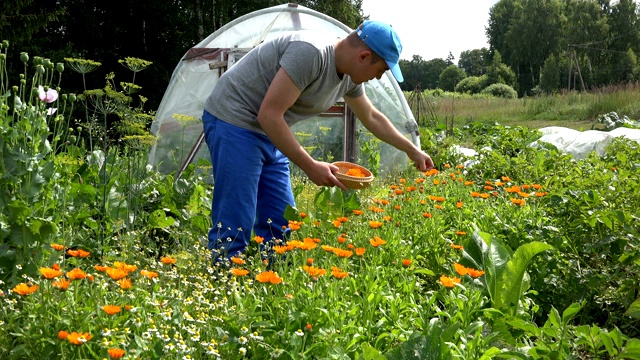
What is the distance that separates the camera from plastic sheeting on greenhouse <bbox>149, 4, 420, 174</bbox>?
7.60 m

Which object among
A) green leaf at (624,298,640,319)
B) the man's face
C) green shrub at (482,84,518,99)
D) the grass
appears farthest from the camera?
green shrub at (482,84,518,99)

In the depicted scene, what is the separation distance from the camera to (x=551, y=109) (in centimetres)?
1997

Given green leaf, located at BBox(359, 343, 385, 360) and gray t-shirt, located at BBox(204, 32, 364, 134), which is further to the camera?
gray t-shirt, located at BBox(204, 32, 364, 134)

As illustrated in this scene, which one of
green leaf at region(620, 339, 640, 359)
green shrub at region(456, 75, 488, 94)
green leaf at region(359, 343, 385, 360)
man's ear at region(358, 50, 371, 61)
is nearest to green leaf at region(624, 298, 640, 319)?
green leaf at region(620, 339, 640, 359)

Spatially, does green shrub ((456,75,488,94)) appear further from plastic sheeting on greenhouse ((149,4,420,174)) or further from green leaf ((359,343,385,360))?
green leaf ((359,343,385,360))

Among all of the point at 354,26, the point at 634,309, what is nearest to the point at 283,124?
the point at 634,309

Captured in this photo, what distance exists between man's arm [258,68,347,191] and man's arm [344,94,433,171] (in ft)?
2.50

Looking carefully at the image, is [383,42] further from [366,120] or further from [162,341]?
[162,341]

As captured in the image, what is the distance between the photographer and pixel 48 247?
274 centimetres

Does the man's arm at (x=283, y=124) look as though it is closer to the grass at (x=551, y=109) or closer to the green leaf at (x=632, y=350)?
the green leaf at (x=632, y=350)

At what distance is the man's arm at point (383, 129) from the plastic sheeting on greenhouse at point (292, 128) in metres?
3.54

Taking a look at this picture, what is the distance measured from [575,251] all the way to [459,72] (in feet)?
228

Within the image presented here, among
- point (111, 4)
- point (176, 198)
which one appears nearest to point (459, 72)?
point (111, 4)

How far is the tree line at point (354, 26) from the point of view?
627 inches
